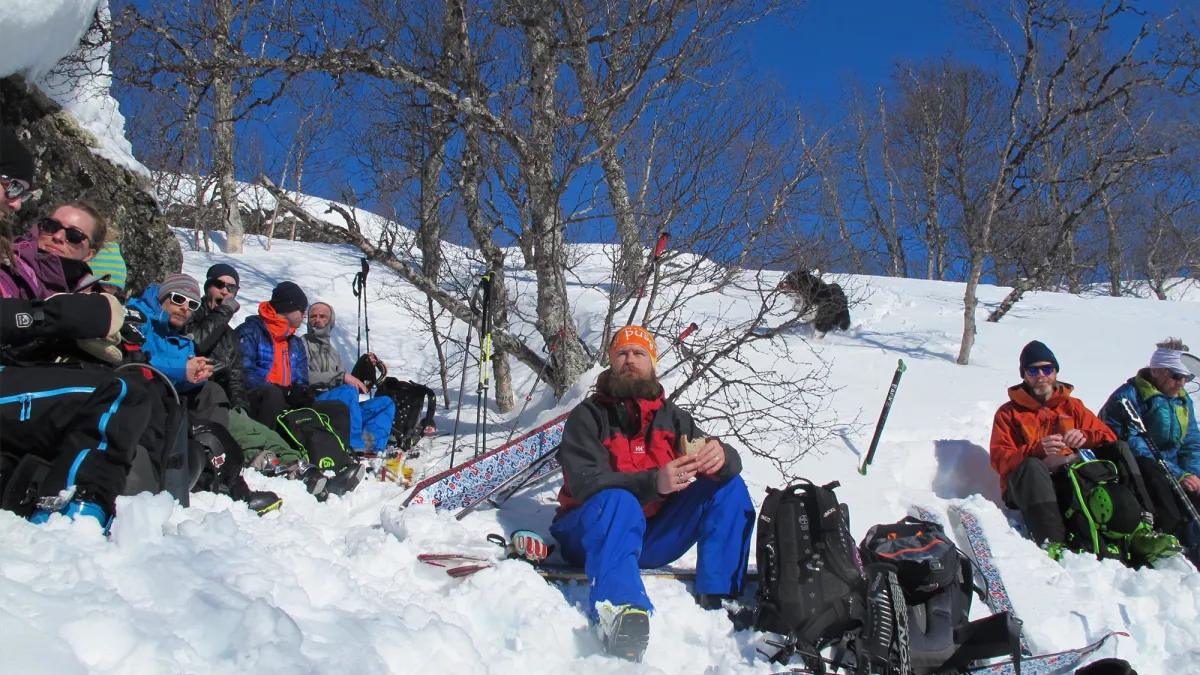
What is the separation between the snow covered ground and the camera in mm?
1732

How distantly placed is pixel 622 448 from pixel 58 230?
2.68 meters

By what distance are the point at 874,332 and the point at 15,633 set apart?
10.00 meters

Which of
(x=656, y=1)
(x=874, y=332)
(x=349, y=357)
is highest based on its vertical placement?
(x=656, y=1)

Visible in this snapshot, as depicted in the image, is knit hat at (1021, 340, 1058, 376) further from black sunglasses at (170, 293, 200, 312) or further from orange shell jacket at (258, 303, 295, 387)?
black sunglasses at (170, 293, 200, 312)

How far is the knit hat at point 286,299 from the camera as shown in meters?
5.39

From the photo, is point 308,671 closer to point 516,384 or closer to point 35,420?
point 35,420

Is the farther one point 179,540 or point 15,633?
point 179,540

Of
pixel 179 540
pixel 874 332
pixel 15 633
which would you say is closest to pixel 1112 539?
pixel 179 540

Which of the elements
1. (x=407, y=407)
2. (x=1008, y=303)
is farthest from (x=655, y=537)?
(x=1008, y=303)

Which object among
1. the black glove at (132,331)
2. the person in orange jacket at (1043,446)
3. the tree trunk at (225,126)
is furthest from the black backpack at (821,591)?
the tree trunk at (225,126)

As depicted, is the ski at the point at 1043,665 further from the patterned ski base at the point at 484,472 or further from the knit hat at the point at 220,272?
the knit hat at the point at 220,272

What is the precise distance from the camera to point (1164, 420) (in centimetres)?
480

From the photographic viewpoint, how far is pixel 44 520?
234cm

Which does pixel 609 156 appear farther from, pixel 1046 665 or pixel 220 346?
pixel 1046 665
